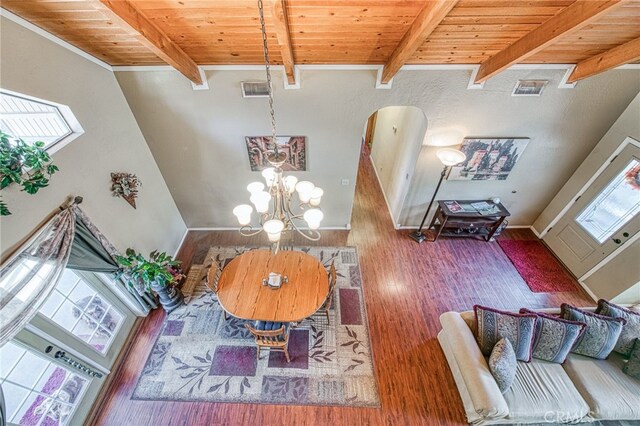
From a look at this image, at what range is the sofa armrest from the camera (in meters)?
2.54

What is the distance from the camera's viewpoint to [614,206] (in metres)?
4.08

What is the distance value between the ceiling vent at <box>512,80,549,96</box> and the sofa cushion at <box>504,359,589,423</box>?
3.66 m

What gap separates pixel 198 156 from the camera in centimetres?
439

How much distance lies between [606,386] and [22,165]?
609 cm

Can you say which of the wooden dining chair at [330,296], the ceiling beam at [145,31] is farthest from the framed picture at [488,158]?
the ceiling beam at [145,31]

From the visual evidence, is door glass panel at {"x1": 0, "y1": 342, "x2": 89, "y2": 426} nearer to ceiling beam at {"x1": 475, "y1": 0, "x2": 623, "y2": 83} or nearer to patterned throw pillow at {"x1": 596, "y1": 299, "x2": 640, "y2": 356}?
ceiling beam at {"x1": 475, "y1": 0, "x2": 623, "y2": 83}

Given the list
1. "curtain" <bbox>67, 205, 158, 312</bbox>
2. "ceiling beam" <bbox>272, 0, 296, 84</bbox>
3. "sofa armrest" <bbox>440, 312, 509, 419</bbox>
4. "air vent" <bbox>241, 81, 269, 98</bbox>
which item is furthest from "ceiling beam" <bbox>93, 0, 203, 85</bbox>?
"sofa armrest" <bbox>440, 312, 509, 419</bbox>

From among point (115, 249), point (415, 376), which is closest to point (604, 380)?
point (415, 376)

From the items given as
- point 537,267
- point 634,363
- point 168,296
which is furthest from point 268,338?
point 537,267

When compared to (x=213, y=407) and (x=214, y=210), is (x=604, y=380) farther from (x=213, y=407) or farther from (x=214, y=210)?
(x=214, y=210)

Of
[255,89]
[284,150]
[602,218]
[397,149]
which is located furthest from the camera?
[397,149]

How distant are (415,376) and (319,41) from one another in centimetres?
423

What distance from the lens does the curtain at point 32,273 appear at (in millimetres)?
2074

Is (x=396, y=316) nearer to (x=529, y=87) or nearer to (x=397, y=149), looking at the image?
(x=397, y=149)
